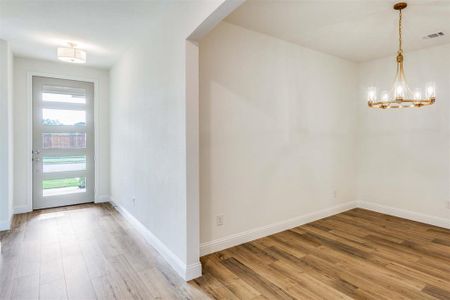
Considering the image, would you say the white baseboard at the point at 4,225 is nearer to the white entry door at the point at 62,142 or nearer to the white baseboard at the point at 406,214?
the white entry door at the point at 62,142

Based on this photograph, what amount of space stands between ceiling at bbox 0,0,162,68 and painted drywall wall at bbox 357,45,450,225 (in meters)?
4.06

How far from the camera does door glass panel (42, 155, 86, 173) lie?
470 centimetres

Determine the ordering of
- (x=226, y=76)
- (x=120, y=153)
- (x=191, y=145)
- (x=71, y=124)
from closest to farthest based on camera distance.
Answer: (x=191, y=145)
(x=226, y=76)
(x=120, y=153)
(x=71, y=124)

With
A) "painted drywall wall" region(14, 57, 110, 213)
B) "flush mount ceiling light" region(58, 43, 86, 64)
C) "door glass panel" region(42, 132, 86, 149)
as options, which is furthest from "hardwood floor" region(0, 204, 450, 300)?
"flush mount ceiling light" region(58, 43, 86, 64)

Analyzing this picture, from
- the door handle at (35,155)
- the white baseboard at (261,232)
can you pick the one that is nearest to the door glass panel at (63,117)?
the door handle at (35,155)

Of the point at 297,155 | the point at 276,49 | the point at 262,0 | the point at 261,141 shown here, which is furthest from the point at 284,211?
the point at 262,0

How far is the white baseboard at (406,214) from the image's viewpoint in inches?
153

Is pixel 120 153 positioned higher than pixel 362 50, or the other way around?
pixel 362 50

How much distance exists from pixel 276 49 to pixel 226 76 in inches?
39.3

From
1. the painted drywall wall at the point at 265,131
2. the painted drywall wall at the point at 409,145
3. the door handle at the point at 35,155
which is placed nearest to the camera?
the painted drywall wall at the point at 265,131

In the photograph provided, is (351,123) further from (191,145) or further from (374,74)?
(191,145)

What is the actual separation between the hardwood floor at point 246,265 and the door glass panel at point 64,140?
5.02 ft

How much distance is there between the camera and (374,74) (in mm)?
4629

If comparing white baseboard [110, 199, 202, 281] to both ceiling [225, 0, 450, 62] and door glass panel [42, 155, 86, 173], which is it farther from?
ceiling [225, 0, 450, 62]
